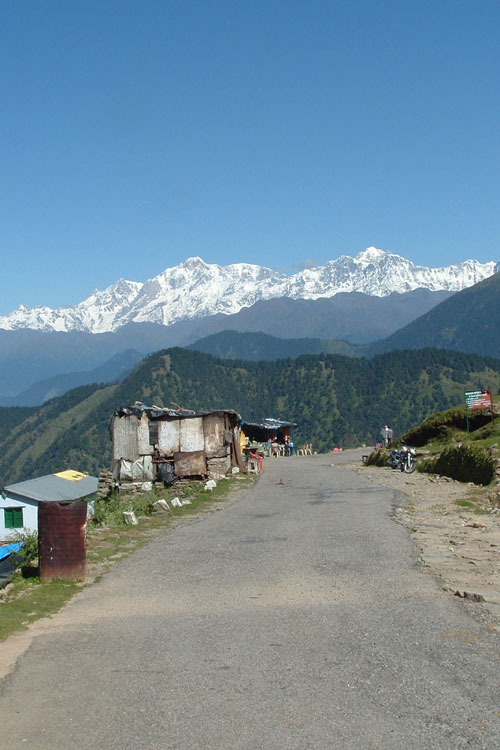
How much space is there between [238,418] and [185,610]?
26.9 meters

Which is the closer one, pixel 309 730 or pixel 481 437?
pixel 309 730

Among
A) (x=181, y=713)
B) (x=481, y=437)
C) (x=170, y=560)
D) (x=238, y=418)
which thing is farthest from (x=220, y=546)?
(x=238, y=418)

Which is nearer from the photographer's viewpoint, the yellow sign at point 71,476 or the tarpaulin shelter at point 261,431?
the yellow sign at point 71,476

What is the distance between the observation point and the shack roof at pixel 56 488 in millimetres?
55219

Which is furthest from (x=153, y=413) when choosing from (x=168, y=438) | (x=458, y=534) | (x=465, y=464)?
(x=458, y=534)

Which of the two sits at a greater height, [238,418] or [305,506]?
[238,418]

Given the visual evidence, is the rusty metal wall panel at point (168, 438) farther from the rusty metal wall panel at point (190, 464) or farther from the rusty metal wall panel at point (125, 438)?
the rusty metal wall panel at point (125, 438)

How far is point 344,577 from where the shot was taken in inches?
400

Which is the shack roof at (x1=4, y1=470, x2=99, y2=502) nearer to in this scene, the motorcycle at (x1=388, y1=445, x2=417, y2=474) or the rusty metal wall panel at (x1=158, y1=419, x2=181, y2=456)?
the rusty metal wall panel at (x1=158, y1=419, x2=181, y2=456)

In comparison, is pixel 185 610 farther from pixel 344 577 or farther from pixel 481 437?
pixel 481 437

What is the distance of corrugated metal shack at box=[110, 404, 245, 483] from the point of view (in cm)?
3098

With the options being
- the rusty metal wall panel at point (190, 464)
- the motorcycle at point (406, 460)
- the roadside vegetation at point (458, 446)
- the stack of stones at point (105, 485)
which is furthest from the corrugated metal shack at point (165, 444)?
the roadside vegetation at point (458, 446)

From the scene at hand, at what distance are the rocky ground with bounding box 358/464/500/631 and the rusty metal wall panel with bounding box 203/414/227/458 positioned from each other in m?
9.25

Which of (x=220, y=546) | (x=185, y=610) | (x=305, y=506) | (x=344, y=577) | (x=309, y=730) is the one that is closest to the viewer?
(x=309, y=730)
